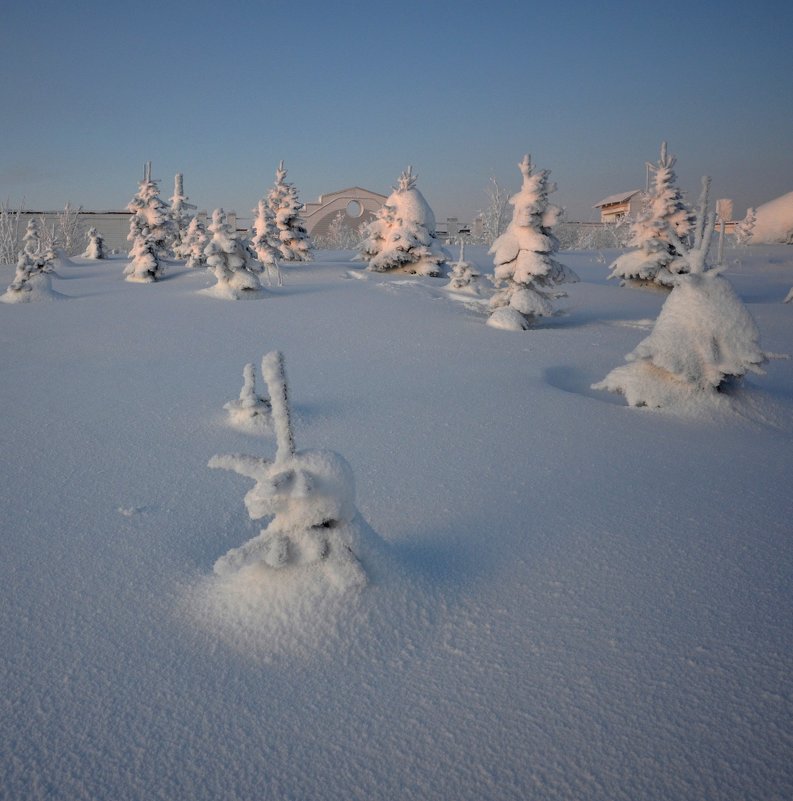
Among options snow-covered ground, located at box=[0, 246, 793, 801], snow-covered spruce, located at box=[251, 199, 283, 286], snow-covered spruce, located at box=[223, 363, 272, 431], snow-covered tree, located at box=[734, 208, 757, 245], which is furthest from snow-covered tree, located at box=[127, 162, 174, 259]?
snow-covered tree, located at box=[734, 208, 757, 245]

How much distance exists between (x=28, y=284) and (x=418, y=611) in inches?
495

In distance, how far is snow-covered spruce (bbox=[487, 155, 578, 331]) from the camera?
400 inches

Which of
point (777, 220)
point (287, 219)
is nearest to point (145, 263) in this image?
point (287, 219)

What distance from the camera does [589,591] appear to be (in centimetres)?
272

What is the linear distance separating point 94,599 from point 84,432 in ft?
8.69

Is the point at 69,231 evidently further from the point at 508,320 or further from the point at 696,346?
the point at 696,346

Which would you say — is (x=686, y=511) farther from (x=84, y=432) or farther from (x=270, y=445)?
(x=84, y=432)

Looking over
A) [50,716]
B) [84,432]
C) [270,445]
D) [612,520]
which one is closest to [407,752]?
[50,716]

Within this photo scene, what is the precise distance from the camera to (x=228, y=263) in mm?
12172

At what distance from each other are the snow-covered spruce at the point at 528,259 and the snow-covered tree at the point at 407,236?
659cm

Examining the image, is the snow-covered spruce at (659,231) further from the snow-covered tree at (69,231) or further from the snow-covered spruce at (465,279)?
the snow-covered tree at (69,231)

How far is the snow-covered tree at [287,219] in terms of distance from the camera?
69.6 feet

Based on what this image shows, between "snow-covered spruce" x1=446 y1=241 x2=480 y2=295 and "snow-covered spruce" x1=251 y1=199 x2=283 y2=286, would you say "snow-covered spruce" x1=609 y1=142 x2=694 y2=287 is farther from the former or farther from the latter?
"snow-covered spruce" x1=251 y1=199 x2=283 y2=286

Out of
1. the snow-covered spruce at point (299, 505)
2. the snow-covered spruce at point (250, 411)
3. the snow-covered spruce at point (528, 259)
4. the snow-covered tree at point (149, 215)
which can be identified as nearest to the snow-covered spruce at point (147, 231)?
the snow-covered tree at point (149, 215)
